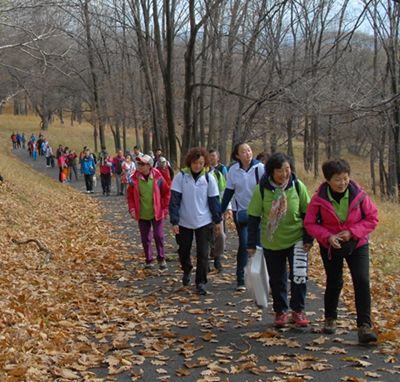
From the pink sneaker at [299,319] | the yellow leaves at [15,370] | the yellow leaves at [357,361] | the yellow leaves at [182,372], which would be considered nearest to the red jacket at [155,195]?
the pink sneaker at [299,319]

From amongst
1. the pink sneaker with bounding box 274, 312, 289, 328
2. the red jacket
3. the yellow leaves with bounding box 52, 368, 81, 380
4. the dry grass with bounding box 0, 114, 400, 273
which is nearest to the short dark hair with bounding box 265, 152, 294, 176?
the pink sneaker with bounding box 274, 312, 289, 328

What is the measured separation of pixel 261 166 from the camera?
26.0ft

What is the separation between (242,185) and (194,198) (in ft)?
2.17

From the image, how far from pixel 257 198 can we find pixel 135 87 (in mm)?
40541

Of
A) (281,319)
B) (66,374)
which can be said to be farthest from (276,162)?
(66,374)

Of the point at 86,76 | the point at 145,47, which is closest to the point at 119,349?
the point at 145,47

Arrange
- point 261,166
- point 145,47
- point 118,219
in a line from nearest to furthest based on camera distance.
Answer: point 261,166 → point 118,219 → point 145,47

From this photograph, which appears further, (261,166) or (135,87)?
(135,87)

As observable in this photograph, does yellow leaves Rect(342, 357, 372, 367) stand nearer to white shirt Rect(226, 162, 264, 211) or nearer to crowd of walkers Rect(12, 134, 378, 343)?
crowd of walkers Rect(12, 134, 378, 343)

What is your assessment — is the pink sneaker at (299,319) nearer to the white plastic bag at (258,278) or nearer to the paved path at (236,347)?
the paved path at (236,347)

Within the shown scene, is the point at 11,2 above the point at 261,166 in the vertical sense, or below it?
above

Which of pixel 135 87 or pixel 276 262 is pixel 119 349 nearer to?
pixel 276 262

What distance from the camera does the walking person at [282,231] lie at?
602 centimetres

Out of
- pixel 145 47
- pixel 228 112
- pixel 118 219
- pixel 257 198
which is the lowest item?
pixel 118 219
